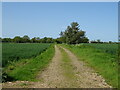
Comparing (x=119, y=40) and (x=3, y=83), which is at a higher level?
(x=119, y=40)

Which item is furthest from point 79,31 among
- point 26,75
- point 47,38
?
point 47,38

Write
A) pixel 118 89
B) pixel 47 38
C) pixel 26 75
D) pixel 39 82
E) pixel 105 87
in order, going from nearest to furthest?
pixel 118 89
pixel 105 87
pixel 39 82
pixel 26 75
pixel 47 38

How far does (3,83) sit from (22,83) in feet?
2.78

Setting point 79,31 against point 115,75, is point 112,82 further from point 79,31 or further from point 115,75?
point 79,31

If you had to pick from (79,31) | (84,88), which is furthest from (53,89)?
(79,31)

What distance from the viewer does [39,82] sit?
10.2 metres

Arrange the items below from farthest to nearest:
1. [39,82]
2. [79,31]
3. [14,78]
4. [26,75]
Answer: [79,31]
[26,75]
[14,78]
[39,82]

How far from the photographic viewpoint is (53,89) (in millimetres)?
8758

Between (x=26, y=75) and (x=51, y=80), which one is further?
(x=26, y=75)

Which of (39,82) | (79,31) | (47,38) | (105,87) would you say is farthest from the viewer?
(47,38)

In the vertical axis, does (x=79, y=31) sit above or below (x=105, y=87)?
above

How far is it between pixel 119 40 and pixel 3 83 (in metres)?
5.37

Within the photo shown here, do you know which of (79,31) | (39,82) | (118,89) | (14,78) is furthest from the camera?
(79,31)

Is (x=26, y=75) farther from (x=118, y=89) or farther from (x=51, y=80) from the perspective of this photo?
(x=118, y=89)
